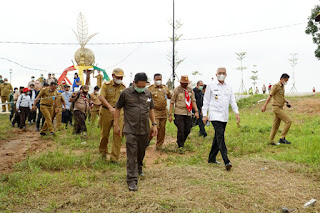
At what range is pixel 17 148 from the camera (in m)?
8.67

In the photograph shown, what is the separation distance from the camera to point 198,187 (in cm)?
462

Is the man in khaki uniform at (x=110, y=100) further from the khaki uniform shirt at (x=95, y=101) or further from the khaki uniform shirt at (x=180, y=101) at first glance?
the khaki uniform shirt at (x=95, y=101)

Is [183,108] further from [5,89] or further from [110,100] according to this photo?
[5,89]

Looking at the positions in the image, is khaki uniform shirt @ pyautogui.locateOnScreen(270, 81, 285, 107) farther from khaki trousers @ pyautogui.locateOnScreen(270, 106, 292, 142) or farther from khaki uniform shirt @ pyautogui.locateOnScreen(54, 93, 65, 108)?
khaki uniform shirt @ pyautogui.locateOnScreen(54, 93, 65, 108)

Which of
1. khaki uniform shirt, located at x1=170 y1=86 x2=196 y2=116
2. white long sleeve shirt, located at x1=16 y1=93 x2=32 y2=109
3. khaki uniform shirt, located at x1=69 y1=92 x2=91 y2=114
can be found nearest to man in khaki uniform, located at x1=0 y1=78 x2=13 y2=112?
white long sleeve shirt, located at x1=16 y1=93 x2=32 y2=109

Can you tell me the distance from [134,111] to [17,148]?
5.40m

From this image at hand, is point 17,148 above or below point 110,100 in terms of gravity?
below

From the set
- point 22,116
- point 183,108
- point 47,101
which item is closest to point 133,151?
point 183,108

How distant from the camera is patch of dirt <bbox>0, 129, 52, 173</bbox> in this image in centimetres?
679

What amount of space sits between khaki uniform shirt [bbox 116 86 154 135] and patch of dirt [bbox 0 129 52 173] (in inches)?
117

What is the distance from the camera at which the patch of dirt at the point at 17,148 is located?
6.79 meters

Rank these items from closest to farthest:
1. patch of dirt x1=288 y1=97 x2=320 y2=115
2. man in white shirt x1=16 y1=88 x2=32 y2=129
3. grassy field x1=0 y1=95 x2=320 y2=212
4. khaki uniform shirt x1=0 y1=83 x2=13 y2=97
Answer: grassy field x1=0 y1=95 x2=320 y2=212 < man in white shirt x1=16 y1=88 x2=32 y2=129 < patch of dirt x1=288 y1=97 x2=320 y2=115 < khaki uniform shirt x1=0 y1=83 x2=13 y2=97

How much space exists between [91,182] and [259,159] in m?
3.62

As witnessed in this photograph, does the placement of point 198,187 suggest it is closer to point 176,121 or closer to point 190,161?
point 190,161
